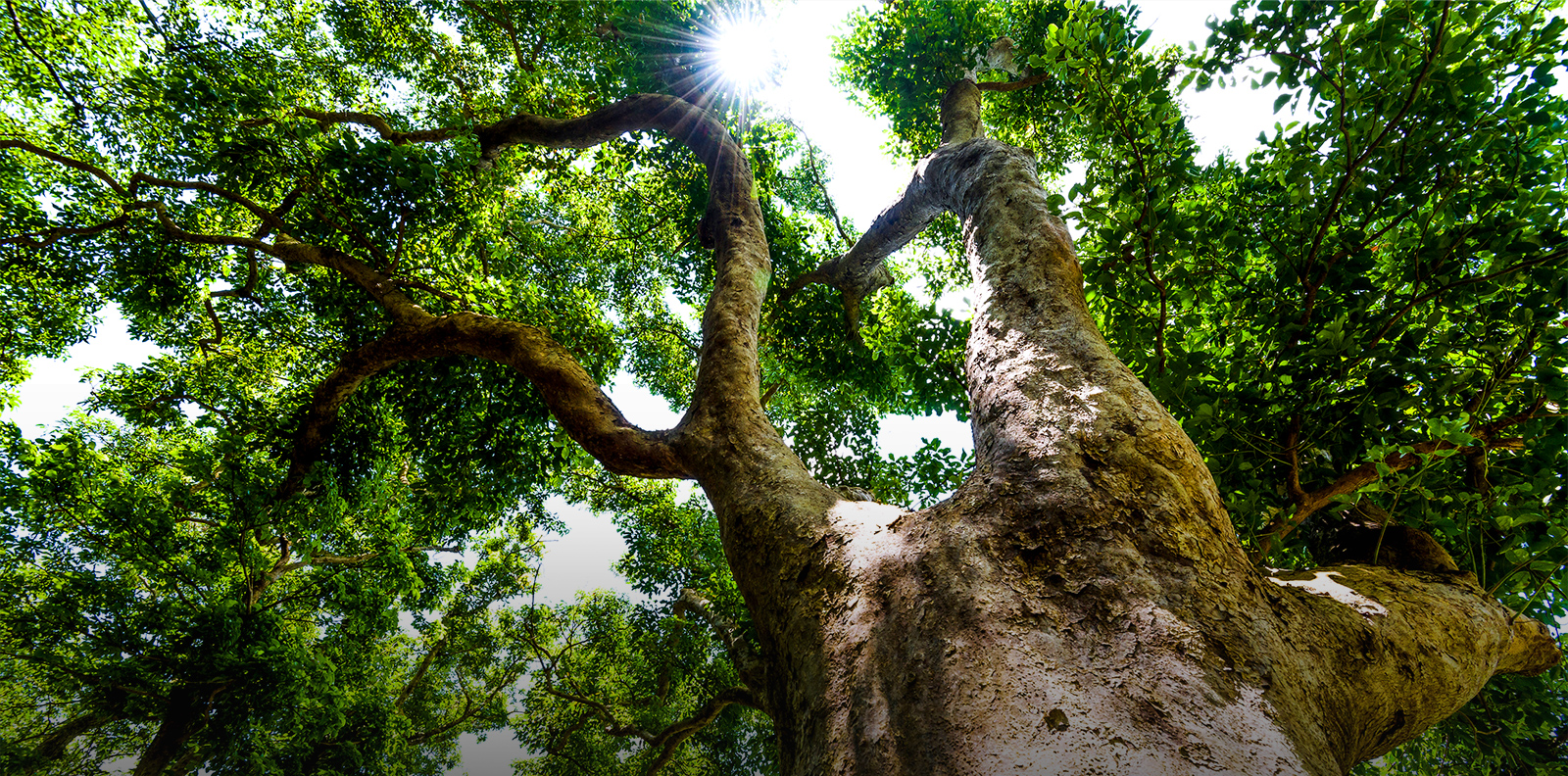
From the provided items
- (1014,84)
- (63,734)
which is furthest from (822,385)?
(63,734)

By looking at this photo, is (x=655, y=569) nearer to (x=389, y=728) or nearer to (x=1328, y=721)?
(x=389, y=728)

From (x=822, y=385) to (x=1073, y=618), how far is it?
635 cm

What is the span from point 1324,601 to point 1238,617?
1.64 ft

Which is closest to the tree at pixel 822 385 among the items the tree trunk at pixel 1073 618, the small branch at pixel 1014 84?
the tree trunk at pixel 1073 618

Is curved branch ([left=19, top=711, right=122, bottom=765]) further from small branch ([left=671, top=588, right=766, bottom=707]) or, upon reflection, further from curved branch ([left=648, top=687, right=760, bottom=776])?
small branch ([left=671, top=588, right=766, bottom=707])

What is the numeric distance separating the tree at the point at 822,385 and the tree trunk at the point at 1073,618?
0.01m

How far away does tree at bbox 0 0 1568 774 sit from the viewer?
1188 millimetres

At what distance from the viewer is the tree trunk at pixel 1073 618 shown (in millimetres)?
887

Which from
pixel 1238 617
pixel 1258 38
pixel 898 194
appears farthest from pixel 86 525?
pixel 1258 38

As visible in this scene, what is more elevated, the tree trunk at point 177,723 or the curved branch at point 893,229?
the curved branch at point 893,229

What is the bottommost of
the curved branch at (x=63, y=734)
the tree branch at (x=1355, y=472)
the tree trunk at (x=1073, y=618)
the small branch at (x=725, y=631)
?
the tree trunk at (x=1073, y=618)

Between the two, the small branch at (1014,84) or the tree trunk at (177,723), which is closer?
the tree trunk at (177,723)

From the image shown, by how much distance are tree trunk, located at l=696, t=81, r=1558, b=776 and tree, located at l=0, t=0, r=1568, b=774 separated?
0.01 metres

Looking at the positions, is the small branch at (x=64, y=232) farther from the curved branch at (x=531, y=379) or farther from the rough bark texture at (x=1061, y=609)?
the rough bark texture at (x=1061, y=609)
